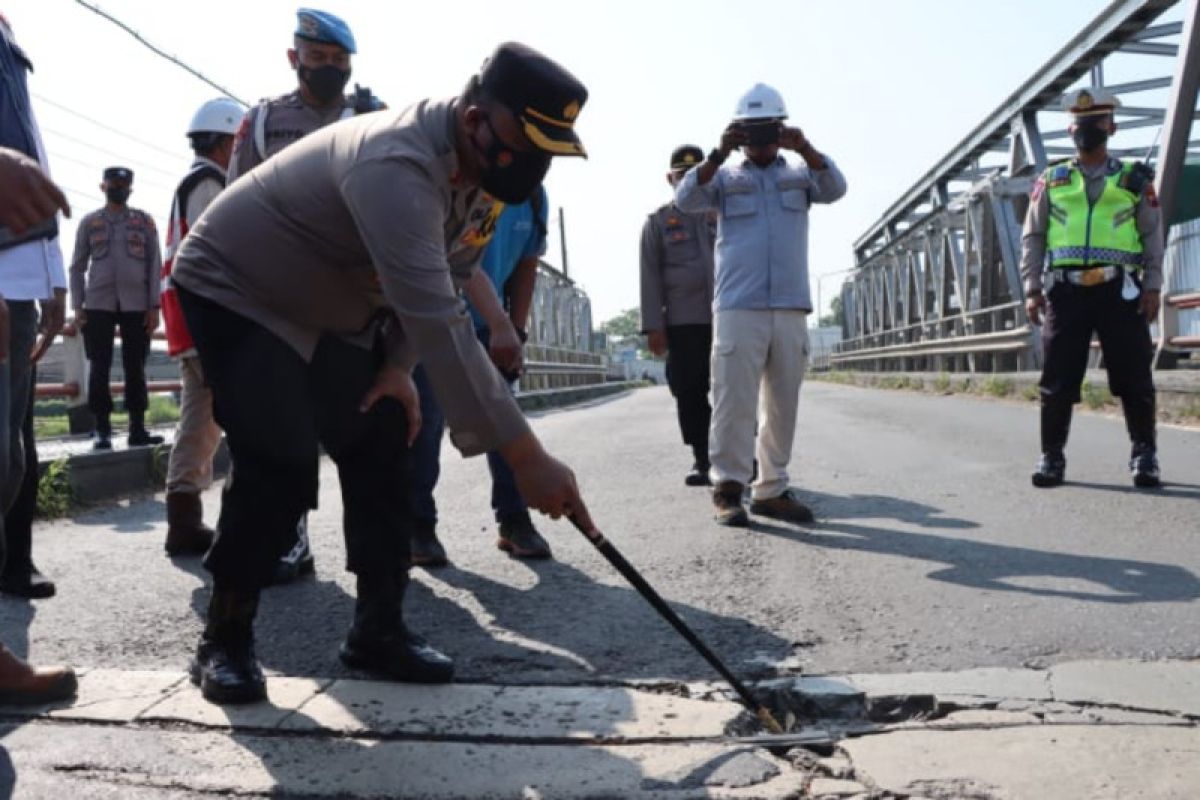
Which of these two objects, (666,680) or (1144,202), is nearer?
(666,680)

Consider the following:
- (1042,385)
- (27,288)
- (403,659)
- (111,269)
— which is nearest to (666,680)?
(403,659)

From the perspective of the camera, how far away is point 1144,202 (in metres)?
5.41

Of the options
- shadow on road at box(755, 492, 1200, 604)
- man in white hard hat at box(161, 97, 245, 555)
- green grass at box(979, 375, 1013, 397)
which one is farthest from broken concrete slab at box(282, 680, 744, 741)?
green grass at box(979, 375, 1013, 397)

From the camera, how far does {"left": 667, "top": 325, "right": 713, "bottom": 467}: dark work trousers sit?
6.07 m

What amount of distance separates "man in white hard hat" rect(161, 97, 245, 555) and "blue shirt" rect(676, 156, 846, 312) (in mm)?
1794

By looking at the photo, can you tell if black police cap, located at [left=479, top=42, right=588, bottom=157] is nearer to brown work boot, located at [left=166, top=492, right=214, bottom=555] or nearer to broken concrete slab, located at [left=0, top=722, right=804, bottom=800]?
broken concrete slab, located at [left=0, top=722, right=804, bottom=800]

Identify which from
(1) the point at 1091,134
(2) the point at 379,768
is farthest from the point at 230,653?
(1) the point at 1091,134

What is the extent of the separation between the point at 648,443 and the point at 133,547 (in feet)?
15.7

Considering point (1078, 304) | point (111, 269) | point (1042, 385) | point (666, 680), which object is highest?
point (111, 269)

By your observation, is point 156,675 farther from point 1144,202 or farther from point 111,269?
point 111,269

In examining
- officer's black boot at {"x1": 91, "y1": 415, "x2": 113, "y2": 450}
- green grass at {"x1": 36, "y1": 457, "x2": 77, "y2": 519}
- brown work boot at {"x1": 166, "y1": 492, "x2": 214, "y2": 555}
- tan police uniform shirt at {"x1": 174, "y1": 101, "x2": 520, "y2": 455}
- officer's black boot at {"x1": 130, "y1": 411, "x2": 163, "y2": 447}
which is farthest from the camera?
officer's black boot at {"x1": 130, "y1": 411, "x2": 163, "y2": 447}

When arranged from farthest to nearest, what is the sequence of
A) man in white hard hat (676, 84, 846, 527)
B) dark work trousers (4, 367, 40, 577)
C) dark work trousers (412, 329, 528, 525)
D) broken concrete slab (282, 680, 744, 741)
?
man in white hard hat (676, 84, 846, 527) < dark work trousers (412, 329, 528, 525) < dark work trousers (4, 367, 40, 577) < broken concrete slab (282, 680, 744, 741)

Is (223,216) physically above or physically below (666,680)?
above

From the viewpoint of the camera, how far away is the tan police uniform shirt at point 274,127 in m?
3.61
